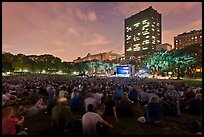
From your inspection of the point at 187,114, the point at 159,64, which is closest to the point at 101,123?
the point at 187,114

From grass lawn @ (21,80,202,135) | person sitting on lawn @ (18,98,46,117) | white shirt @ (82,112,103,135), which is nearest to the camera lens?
white shirt @ (82,112,103,135)

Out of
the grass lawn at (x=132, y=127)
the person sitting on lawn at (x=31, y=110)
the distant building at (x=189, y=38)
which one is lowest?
the grass lawn at (x=132, y=127)

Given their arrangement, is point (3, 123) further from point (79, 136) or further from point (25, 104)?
point (25, 104)

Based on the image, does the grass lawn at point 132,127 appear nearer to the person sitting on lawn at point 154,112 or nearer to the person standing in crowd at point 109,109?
the person sitting on lawn at point 154,112

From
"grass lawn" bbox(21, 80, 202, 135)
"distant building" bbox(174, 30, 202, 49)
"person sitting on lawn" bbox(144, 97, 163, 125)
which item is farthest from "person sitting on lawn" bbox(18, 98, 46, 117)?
"distant building" bbox(174, 30, 202, 49)

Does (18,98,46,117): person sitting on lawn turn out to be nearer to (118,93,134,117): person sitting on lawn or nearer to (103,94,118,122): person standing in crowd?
(103,94,118,122): person standing in crowd

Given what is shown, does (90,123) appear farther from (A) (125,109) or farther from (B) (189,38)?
(B) (189,38)

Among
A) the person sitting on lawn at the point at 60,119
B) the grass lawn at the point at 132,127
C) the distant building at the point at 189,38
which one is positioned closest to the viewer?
the person sitting on lawn at the point at 60,119

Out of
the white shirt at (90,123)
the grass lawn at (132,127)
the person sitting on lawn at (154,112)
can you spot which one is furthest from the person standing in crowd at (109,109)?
the white shirt at (90,123)

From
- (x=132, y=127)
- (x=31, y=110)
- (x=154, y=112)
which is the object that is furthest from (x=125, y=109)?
(x=31, y=110)

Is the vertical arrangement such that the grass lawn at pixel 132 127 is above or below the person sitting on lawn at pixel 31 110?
below

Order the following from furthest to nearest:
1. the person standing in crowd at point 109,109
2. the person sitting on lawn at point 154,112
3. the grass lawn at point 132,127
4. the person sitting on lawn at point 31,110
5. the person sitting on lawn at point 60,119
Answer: the person sitting on lawn at point 31,110 < the person standing in crowd at point 109,109 < the person sitting on lawn at point 154,112 < the grass lawn at point 132,127 < the person sitting on lawn at point 60,119

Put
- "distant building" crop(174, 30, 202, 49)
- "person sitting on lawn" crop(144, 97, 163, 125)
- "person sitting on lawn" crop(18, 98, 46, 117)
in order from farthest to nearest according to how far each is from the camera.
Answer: "distant building" crop(174, 30, 202, 49)
"person sitting on lawn" crop(18, 98, 46, 117)
"person sitting on lawn" crop(144, 97, 163, 125)

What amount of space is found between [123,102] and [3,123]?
19.3 feet
